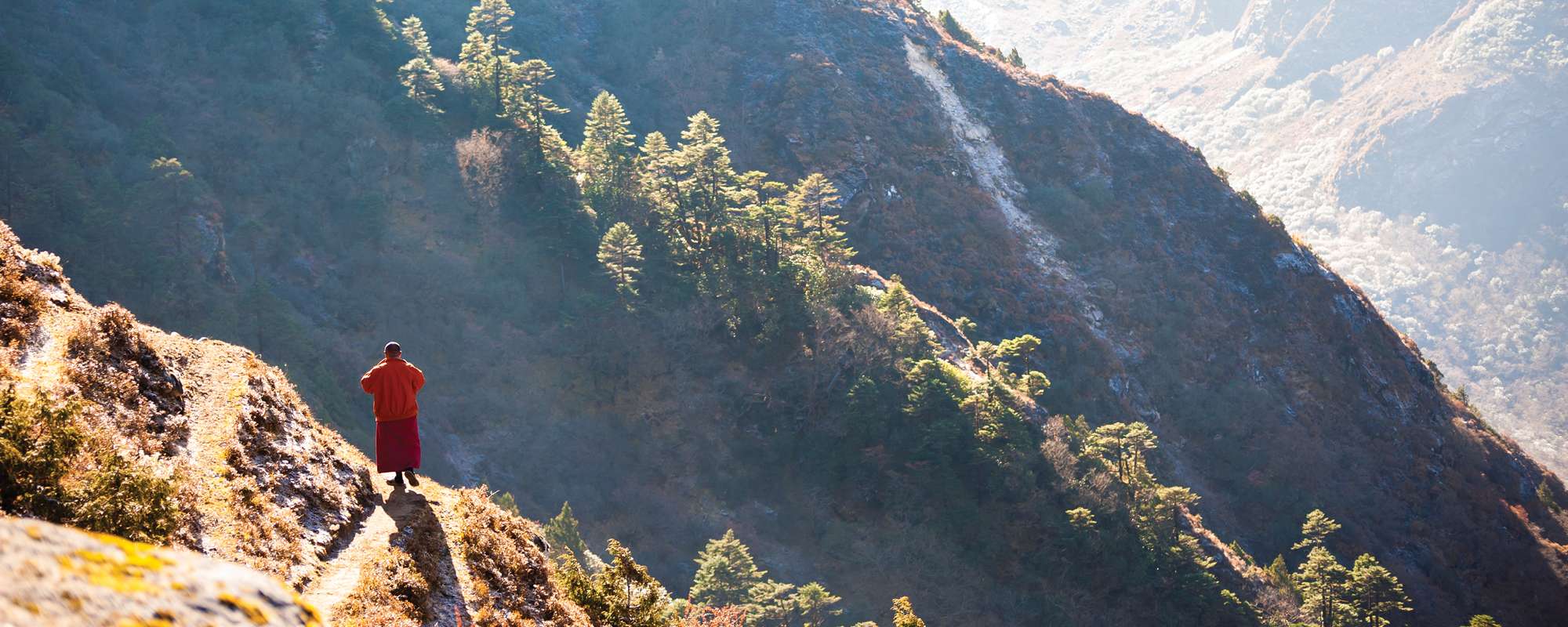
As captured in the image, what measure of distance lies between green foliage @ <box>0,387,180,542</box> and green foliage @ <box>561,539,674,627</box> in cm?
620

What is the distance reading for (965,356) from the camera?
5316cm

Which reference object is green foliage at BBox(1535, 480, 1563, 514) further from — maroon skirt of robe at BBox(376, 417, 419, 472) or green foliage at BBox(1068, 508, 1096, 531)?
maroon skirt of robe at BBox(376, 417, 419, 472)

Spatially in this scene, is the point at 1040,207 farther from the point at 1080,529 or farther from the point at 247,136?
the point at 247,136

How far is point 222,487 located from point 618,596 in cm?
575

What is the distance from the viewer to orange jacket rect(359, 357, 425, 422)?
38.4ft

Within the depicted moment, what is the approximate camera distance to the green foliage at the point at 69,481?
680cm

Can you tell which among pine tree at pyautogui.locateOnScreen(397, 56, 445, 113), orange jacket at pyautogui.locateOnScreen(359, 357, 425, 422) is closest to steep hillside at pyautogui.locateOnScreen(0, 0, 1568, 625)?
pine tree at pyautogui.locateOnScreen(397, 56, 445, 113)

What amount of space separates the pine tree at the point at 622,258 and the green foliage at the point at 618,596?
120 ft

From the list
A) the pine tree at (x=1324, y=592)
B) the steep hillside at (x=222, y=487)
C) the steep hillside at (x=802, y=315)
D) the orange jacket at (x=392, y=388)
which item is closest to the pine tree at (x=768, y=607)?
the steep hillside at (x=802, y=315)

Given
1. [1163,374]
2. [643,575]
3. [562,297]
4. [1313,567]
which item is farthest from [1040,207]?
[643,575]

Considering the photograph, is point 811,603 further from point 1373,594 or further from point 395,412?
point 1373,594

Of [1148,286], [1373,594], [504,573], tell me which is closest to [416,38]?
[1148,286]

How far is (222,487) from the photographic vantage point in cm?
960

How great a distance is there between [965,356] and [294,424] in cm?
4452
